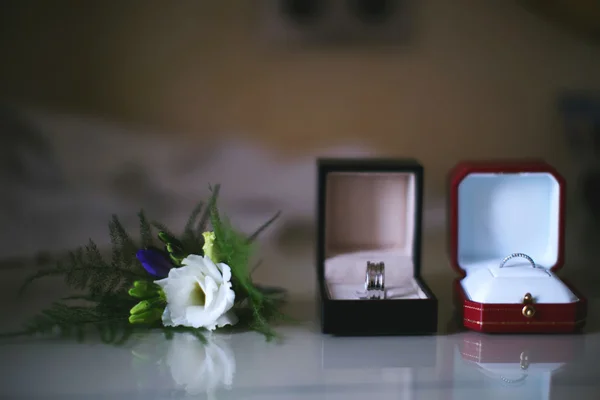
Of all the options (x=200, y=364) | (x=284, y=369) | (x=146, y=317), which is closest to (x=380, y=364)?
(x=284, y=369)

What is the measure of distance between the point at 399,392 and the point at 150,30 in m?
0.77

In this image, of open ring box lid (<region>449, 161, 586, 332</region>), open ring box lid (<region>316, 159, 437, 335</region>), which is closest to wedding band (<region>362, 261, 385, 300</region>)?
open ring box lid (<region>316, 159, 437, 335</region>)

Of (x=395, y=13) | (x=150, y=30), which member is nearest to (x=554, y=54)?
(x=395, y=13)

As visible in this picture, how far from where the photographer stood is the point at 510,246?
1.25 meters

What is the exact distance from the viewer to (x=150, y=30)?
1.33m

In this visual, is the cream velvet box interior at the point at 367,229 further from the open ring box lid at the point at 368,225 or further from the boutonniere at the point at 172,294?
the boutonniere at the point at 172,294

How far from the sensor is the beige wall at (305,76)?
134 centimetres

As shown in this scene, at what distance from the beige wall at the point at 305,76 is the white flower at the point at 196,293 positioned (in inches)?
14.3

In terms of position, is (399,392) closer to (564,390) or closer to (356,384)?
(356,384)

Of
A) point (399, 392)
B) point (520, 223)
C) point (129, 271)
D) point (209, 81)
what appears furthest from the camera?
point (209, 81)

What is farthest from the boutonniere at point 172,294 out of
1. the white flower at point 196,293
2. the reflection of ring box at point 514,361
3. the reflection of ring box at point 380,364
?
the reflection of ring box at point 514,361

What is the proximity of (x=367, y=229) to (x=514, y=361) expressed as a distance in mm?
328

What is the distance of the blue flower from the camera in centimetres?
110

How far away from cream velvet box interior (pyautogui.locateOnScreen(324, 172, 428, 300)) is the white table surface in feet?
0.33
